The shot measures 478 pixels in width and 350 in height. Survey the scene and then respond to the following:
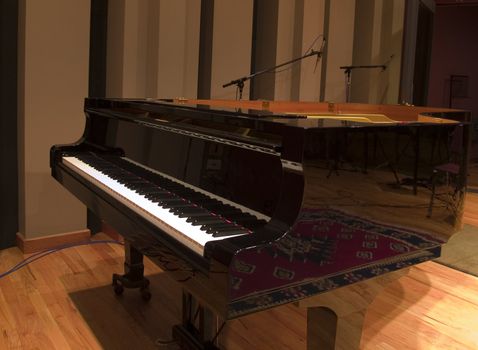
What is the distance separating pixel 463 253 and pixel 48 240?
9.52 ft

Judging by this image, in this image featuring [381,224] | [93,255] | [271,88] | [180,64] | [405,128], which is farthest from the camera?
[271,88]

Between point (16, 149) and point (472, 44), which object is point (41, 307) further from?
point (472, 44)

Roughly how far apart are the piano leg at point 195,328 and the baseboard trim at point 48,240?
164cm

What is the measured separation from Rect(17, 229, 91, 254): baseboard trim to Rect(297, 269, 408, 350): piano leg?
2309mm

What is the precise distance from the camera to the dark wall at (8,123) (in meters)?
2.98

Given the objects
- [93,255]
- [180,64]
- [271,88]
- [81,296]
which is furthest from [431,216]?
[271,88]

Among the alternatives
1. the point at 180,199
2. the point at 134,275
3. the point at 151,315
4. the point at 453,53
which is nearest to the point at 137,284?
the point at 134,275

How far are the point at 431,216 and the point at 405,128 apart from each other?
1.15ft

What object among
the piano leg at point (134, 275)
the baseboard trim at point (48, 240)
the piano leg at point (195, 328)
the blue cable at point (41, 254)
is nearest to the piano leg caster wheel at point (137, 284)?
the piano leg at point (134, 275)

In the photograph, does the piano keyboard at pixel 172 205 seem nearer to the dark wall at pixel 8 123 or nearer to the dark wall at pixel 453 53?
the dark wall at pixel 8 123

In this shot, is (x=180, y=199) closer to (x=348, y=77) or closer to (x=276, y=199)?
(x=276, y=199)

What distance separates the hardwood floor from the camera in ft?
6.84

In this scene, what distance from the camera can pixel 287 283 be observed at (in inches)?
41.9

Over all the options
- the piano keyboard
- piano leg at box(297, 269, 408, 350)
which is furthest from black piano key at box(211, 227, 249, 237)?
piano leg at box(297, 269, 408, 350)
